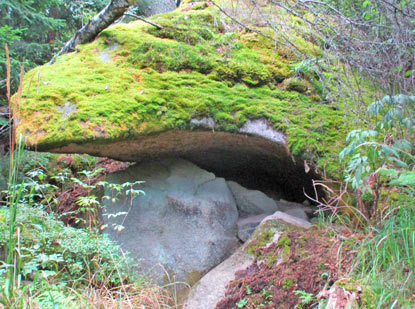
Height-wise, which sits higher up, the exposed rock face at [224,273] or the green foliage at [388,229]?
the green foliage at [388,229]

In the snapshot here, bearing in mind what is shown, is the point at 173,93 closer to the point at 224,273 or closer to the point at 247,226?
the point at 247,226

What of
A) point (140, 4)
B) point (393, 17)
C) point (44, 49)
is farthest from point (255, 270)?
point (44, 49)

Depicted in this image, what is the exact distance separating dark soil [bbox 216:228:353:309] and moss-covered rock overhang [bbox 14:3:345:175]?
86cm

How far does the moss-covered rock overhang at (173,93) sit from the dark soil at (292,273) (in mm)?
863

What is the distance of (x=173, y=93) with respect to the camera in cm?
376

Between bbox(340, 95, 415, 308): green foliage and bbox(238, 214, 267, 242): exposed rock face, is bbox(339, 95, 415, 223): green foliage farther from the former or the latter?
bbox(238, 214, 267, 242): exposed rock face

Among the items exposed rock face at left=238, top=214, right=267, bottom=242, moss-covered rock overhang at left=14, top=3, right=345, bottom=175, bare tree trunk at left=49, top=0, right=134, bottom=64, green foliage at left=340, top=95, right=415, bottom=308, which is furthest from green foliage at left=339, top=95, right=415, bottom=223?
bare tree trunk at left=49, top=0, right=134, bottom=64

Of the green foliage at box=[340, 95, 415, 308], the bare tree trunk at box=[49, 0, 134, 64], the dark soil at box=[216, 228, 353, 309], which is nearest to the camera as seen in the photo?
the green foliage at box=[340, 95, 415, 308]

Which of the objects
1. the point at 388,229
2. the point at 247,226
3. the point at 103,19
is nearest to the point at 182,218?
the point at 247,226

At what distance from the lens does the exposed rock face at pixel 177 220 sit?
364cm

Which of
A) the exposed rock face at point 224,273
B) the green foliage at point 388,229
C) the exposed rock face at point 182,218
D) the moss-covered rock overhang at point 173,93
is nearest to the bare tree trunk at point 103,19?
the moss-covered rock overhang at point 173,93

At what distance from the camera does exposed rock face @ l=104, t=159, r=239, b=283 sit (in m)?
3.64

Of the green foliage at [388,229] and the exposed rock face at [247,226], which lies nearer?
the green foliage at [388,229]

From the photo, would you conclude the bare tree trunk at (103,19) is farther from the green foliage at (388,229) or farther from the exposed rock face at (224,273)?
the green foliage at (388,229)
